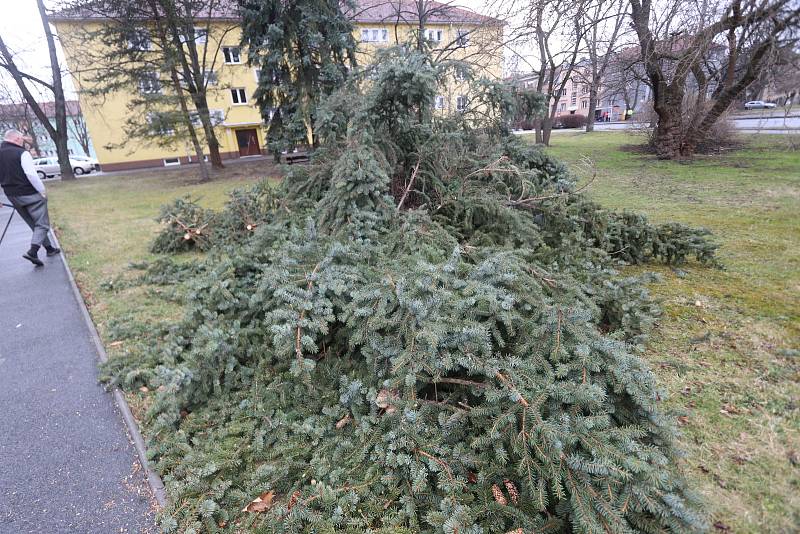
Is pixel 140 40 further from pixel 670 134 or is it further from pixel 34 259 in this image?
pixel 670 134

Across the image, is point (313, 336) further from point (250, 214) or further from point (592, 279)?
point (250, 214)

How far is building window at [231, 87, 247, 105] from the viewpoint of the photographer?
29.0 meters

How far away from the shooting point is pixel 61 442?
2.68 m

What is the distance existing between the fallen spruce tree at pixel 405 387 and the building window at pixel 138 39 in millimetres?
15072

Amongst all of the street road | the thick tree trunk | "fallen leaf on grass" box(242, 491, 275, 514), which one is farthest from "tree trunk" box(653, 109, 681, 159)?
the thick tree trunk

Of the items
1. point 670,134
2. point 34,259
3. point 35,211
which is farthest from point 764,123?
point 34,259

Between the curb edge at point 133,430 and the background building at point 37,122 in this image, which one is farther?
the background building at point 37,122

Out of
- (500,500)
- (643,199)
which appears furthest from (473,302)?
(643,199)

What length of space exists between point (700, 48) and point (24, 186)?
45.4ft

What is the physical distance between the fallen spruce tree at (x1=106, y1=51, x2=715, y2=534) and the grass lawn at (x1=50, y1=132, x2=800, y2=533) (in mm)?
407

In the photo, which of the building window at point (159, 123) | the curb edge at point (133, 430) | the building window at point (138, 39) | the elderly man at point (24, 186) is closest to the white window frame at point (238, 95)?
the building window at point (138, 39)

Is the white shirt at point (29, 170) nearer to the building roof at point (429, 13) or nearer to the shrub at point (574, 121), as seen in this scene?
the building roof at point (429, 13)

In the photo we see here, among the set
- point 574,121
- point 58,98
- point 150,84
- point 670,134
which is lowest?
point 670,134

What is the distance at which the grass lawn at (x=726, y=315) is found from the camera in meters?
2.16
